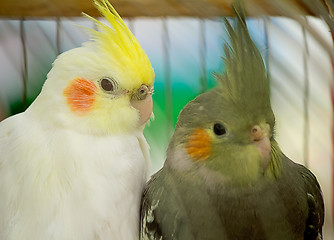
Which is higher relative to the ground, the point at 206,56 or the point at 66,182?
the point at 206,56

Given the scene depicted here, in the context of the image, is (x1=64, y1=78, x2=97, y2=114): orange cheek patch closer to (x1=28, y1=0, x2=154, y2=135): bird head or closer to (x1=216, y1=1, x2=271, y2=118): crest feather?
(x1=28, y1=0, x2=154, y2=135): bird head

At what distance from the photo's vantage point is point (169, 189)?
36cm

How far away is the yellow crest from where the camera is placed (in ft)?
1.27

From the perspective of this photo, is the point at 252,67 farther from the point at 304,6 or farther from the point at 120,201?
the point at 120,201

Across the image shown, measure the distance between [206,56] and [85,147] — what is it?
0.16 metres

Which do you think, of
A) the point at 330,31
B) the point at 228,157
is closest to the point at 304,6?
the point at 330,31

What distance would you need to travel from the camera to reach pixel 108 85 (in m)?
0.40

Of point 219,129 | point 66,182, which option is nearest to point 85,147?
point 66,182

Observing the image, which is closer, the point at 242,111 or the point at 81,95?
the point at 242,111

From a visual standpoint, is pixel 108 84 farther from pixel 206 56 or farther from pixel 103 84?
pixel 206 56

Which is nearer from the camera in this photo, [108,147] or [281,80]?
[281,80]

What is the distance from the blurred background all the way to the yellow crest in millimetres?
31

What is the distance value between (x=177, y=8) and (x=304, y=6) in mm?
107

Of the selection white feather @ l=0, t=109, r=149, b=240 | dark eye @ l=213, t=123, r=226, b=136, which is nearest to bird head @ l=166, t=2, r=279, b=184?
dark eye @ l=213, t=123, r=226, b=136
